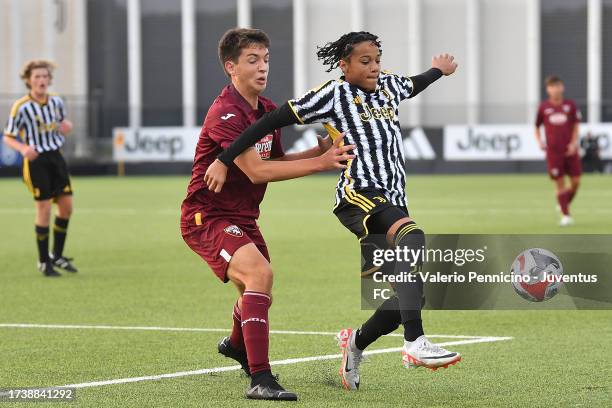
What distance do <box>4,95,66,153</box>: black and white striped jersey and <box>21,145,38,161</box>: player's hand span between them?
208mm

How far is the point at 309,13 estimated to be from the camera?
49.6 m

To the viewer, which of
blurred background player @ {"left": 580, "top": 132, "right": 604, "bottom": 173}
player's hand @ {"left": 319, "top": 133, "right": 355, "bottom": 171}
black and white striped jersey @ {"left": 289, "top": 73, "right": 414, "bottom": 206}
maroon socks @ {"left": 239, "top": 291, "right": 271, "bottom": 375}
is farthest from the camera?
blurred background player @ {"left": 580, "top": 132, "right": 604, "bottom": 173}

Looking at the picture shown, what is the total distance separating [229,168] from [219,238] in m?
0.38

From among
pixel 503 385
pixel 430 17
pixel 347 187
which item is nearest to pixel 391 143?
pixel 347 187

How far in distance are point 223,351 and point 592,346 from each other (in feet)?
8.46

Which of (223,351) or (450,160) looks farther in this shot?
(450,160)

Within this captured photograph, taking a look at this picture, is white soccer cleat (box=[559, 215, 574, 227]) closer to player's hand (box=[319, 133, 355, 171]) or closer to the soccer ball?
the soccer ball

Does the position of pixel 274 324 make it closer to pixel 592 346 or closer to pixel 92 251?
pixel 592 346

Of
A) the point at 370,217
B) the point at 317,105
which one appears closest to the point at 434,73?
the point at 317,105

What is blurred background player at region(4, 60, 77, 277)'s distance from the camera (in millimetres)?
14086

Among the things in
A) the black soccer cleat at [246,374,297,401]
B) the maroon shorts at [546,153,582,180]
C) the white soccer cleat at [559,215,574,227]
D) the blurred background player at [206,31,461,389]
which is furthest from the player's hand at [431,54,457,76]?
the maroon shorts at [546,153,582,180]

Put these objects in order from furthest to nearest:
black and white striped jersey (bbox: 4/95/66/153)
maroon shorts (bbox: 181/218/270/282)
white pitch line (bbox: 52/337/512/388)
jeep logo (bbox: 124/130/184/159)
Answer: jeep logo (bbox: 124/130/184/159) → black and white striped jersey (bbox: 4/95/66/153) → white pitch line (bbox: 52/337/512/388) → maroon shorts (bbox: 181/218/270/282)

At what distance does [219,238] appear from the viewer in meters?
6.97

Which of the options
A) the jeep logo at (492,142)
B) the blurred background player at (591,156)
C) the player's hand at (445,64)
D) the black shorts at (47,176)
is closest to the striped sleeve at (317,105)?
the player's hand at (445,64)
